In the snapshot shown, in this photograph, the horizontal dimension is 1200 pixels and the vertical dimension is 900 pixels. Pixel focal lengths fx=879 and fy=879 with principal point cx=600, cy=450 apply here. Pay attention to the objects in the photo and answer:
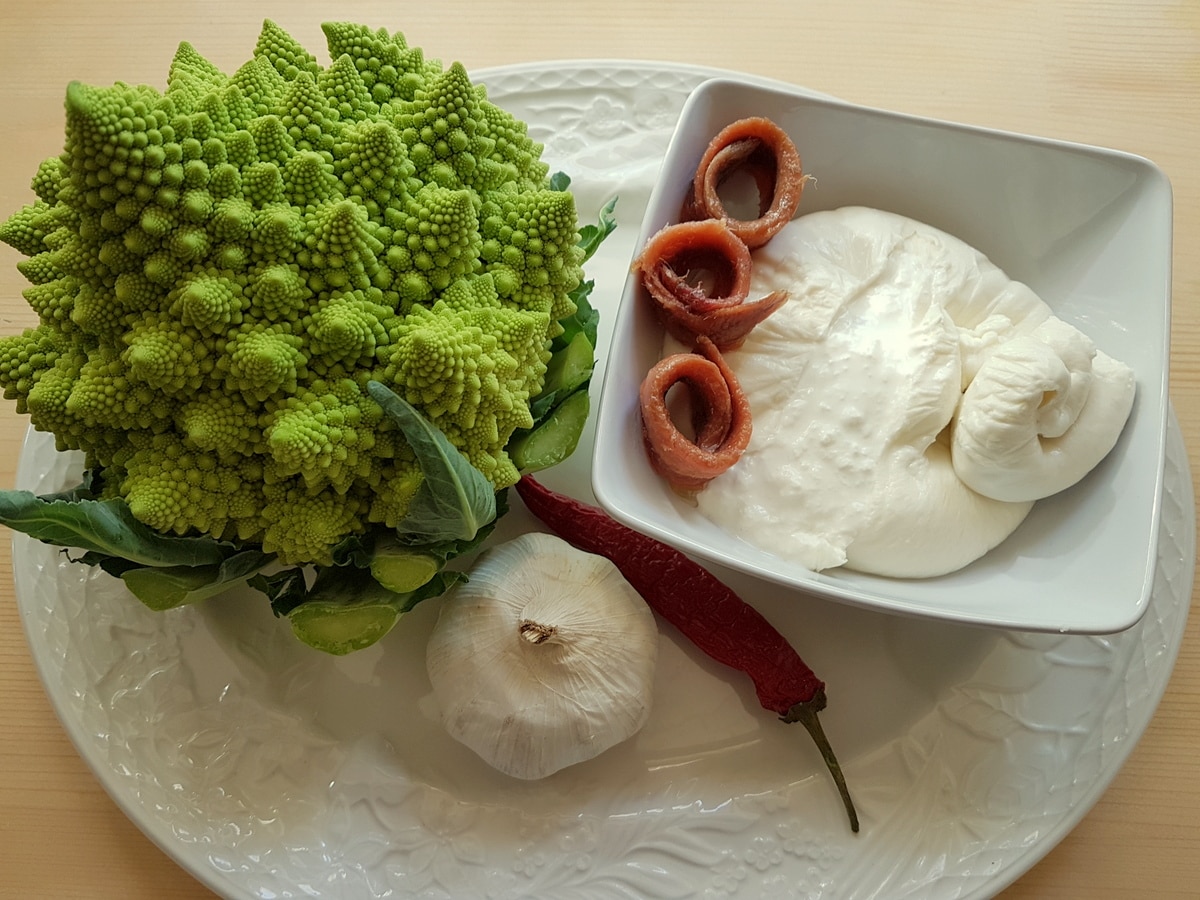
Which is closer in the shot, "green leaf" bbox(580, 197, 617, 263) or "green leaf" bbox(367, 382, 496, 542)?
"green leaf" bbox(367, 382, 496, 542)

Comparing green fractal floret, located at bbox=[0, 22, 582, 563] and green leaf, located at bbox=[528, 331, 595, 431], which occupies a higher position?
green fractal floret, located at bbox=[0, 22, 582, 563]

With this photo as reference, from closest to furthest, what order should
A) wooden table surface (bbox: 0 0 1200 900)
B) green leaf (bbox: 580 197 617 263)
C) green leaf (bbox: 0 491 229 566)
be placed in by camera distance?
green leaf (bbox: 0 491 229 566) < green leaf (bbox: 580 197 617 263) < wooden table surface (bbox: 0 0 1200 900)

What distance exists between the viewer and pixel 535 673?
931mm

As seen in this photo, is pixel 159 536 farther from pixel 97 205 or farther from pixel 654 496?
pixel 654 496

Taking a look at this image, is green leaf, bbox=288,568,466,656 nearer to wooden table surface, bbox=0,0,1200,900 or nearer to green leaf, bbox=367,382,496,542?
green leaf, bbox=367,382,496,542

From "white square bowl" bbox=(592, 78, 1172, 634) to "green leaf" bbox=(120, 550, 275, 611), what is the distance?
1.21ft

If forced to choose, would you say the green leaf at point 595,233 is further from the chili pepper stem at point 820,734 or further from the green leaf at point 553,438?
the chili pepper stem at point 820,734

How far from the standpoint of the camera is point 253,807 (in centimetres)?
94

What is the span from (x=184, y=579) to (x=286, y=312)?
0.29 metres

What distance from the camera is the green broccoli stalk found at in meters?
0.76

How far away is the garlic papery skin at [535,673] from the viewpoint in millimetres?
918

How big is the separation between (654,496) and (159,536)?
1.56ft

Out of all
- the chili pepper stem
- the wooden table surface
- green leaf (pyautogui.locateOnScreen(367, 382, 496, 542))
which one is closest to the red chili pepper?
the chili pepper stem

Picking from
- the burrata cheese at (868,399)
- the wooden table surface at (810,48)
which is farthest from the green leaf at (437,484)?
the wooden table surface at (810,48)
